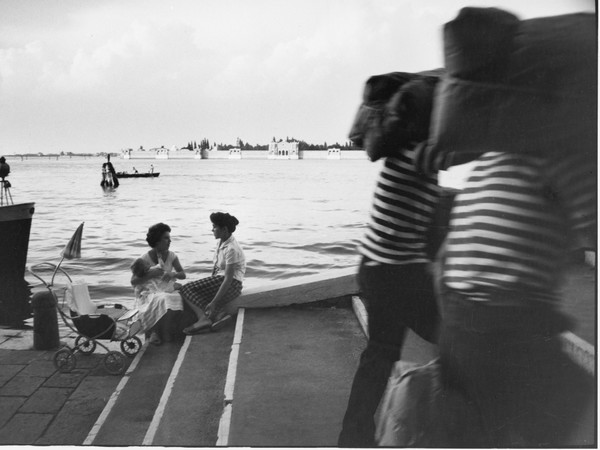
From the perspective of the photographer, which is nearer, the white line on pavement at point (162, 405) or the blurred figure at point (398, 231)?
the blurred figure at point (398, 231)

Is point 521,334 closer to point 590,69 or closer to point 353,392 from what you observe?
point 353,392

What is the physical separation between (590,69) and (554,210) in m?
0.73

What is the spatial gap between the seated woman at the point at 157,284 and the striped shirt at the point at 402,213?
119 cm

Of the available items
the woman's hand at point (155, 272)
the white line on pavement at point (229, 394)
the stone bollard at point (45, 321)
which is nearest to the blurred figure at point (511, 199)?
the white line on pavement at point (229, 394)

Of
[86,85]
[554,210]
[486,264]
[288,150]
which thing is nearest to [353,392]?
[486,264]

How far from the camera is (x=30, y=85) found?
2699 millimetres

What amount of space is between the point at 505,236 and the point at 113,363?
228 cm

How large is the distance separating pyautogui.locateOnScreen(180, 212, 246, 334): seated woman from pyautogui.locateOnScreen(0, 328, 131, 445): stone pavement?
0.48 metres

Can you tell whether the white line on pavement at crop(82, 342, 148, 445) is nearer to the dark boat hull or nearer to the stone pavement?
the stone pavement

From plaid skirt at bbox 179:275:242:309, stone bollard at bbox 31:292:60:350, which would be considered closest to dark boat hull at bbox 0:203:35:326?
stone bollard at bbox 31:292:60:350

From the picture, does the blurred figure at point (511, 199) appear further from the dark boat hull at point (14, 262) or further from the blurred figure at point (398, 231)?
the dark boat hull at point (14, 262)

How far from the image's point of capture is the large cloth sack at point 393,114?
1793 millimetres

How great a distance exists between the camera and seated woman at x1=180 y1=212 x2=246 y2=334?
2805 mm

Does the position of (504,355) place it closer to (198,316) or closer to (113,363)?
(198,316)
